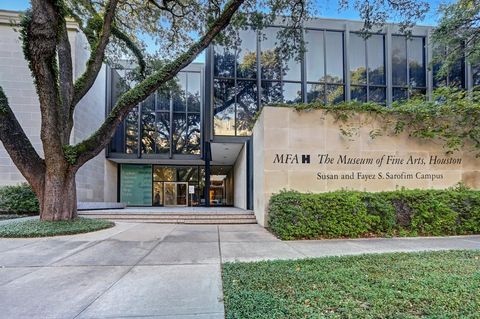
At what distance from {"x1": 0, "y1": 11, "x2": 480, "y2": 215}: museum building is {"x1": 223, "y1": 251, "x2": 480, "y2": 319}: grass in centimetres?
767

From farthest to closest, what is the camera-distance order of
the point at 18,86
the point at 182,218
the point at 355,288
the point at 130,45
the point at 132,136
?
the point at 132,136, the point at 18,86, the point at 130,45, the point at 182,218, the point at 355,288

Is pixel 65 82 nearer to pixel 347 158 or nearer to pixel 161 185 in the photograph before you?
pixel 347 158

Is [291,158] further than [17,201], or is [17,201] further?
[17,201]

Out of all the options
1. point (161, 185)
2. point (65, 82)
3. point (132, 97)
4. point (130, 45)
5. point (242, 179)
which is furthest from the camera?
point (161, 185)

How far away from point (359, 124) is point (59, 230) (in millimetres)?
9639

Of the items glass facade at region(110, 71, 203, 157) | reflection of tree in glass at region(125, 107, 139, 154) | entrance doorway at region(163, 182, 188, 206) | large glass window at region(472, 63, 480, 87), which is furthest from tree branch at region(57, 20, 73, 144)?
large glass window at region(472, 63, 480, 87)

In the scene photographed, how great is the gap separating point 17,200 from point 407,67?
20.8 meters

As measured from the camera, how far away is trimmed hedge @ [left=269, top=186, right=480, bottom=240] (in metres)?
7.04

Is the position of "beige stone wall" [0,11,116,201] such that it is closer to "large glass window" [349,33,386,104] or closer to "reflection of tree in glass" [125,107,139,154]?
"reflection of tree in glass" [125,107,139,154]

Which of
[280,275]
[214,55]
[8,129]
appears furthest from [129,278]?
[214,55]

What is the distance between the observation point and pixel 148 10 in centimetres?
1064

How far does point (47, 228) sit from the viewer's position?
733 centimetres

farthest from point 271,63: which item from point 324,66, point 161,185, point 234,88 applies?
point 161,185

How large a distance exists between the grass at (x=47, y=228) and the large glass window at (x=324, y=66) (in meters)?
11.8
